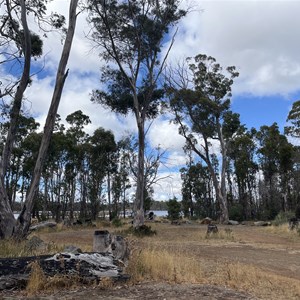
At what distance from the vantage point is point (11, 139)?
532 inches

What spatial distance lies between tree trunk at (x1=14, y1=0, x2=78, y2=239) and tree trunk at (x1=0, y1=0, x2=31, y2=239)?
30cm

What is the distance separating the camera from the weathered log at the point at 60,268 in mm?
5867

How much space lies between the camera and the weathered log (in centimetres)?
587

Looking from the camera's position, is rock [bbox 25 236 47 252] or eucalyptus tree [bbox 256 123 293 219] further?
eucalyptus tree [bbox 256 123 293 219]

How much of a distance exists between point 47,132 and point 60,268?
21.9ft

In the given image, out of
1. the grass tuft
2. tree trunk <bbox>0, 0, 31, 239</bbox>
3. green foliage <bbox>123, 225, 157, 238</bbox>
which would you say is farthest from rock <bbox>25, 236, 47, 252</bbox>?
green foliage <bbox>123, 225, 157, 238</bbox>

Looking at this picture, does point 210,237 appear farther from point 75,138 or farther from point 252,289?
point 75,138

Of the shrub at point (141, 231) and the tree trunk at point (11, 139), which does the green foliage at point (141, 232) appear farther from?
the tree trunk at point (11, 139)

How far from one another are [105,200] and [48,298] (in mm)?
38787

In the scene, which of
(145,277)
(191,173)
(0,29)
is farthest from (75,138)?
(145,277)

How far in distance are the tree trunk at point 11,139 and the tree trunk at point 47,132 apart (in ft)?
1.00

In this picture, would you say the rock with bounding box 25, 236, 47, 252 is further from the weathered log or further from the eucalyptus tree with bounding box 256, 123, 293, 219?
the eucalyptus tree with bounding box 256, 123, 293, 219

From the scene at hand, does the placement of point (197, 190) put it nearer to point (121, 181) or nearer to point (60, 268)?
point (121, 181)

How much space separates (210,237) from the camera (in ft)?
59.9
